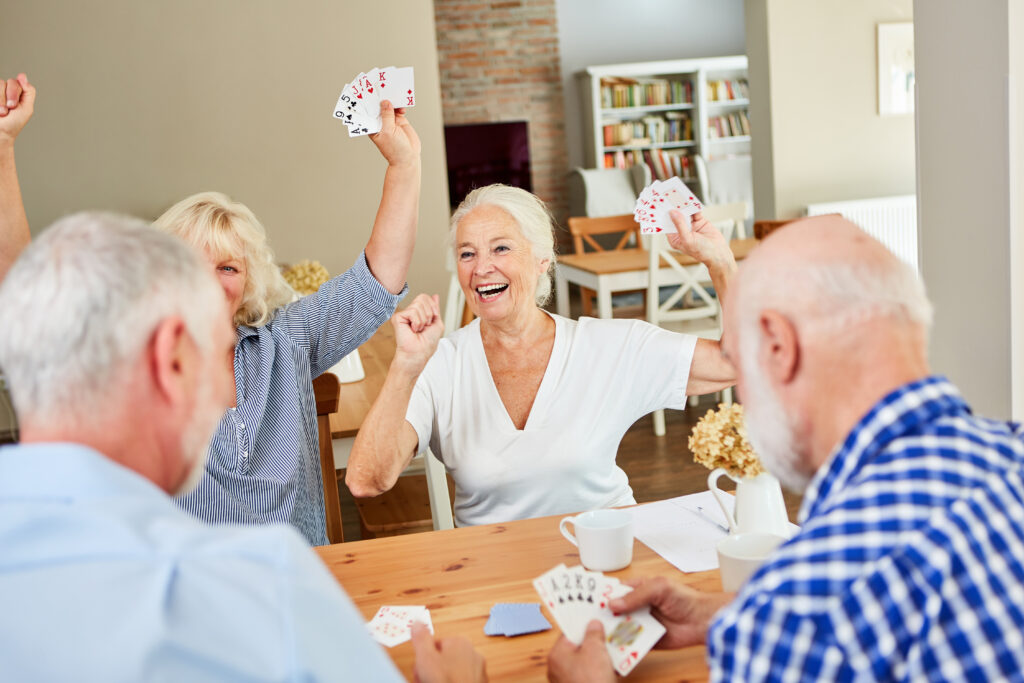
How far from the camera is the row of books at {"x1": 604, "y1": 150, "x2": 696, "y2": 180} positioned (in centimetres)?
1059

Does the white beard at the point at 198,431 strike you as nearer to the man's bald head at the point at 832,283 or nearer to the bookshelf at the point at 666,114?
the man's bald head at the point at 832,283

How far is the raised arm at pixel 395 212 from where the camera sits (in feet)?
6.89

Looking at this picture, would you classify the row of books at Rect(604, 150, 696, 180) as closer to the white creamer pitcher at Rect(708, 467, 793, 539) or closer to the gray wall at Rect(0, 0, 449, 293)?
the gray wall at Rect(0, 0, 449, 293)

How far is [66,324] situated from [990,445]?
2.74 ft

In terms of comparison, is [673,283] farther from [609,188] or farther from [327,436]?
[609,188]

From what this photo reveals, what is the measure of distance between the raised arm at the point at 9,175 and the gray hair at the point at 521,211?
3.05 feet

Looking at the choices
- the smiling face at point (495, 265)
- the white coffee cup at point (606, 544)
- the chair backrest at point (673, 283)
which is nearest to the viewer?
the white coffee cup at point (606, 544)

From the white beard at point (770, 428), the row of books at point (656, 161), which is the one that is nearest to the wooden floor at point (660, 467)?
the white beard at point (770, 428)

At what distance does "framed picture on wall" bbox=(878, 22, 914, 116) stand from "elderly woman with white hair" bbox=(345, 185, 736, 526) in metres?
6.57

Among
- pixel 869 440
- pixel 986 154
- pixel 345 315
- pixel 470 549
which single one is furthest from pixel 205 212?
pixel 986 154

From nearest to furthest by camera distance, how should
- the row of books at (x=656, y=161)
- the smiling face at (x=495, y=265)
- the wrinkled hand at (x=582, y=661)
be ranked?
the wrinkled hand at (x=582, y=661) < the smiling face at (x=495, y=265) < the row of books at (x=656, y=161)

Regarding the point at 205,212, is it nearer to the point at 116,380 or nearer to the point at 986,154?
the point at 116,380

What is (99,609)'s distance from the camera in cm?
73

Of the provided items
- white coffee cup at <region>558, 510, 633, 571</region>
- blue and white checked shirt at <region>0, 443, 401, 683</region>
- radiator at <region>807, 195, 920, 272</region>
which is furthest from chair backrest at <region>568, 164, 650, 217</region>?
blue and white checked shirt at <region>0, 443, 401, 683</region>
